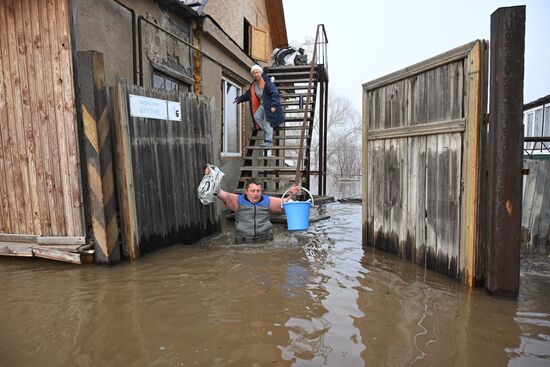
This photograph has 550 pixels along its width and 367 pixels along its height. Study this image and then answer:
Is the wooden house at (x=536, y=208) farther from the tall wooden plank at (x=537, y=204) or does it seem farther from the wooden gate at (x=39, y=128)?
the wooden gate at (x=39, y=128)

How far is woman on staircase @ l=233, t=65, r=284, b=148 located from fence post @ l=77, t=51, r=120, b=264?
4.09 m

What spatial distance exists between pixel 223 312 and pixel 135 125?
279 centimetres

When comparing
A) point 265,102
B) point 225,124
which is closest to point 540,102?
point 265,102

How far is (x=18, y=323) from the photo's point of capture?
288 cm

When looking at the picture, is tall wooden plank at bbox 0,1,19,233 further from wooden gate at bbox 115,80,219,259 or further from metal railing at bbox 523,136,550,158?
metal railing at bbox 523,136,550,158

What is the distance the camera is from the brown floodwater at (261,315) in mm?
2459

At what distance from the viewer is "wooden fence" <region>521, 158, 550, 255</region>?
541cm

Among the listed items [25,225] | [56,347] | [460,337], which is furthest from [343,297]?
[25,225]

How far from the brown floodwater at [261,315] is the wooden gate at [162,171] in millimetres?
529

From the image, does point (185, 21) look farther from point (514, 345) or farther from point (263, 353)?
point (514, 345)

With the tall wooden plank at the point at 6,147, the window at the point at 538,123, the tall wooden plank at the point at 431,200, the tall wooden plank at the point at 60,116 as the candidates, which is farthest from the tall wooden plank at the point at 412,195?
the window at the point at 538,123

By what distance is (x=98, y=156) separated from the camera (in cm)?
437


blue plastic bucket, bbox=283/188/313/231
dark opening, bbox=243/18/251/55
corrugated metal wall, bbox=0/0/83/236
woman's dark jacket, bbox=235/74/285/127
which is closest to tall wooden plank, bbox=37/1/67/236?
corrugated metal wall, bbox=0/0/83/236

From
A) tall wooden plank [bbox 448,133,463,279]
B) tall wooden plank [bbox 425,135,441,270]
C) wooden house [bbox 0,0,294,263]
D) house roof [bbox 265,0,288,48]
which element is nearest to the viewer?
tall wooden plank [bbox 448,133,463,279]
